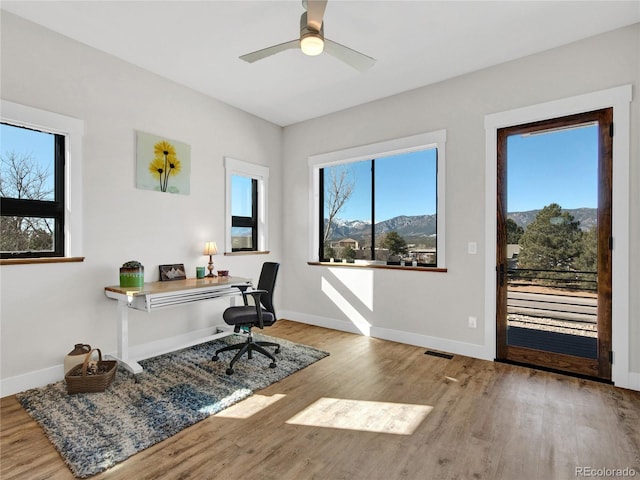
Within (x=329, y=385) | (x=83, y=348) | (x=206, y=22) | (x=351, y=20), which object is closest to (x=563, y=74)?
(x=351, y=20)

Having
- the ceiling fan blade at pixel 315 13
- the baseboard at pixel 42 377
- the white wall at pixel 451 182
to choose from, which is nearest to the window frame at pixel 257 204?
the white wall at pixel 451 182

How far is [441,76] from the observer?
3.57 m

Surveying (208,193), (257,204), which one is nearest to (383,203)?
(257,204)

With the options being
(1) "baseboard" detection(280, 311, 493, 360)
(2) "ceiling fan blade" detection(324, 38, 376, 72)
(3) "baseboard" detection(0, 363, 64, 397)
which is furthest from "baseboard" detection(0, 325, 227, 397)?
Result: (2) "ceiling fan blade" detection(324, 38, 376, 72)

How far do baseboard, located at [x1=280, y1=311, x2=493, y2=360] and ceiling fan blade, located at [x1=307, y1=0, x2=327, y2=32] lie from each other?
322 centimetres

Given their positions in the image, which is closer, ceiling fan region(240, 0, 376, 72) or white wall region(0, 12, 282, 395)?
ceiling fan region(240, 0, 376, 72)

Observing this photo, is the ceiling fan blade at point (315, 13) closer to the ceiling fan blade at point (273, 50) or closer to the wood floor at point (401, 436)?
the ceiling fan blade at point (273, 50)

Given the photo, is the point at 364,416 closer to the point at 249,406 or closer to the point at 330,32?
the point at 249,406

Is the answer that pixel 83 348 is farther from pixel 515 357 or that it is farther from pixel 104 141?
pixel 515 357

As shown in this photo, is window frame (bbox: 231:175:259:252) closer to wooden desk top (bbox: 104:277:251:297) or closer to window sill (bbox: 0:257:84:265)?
wooden desk top (bbox: 104:277:251:297)

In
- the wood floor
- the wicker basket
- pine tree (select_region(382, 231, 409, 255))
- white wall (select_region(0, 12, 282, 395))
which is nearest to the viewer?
the wood floor

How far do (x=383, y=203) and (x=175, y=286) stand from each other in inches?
107

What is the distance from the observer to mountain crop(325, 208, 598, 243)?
294 centimetres

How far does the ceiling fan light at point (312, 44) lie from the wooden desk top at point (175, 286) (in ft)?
7.57
